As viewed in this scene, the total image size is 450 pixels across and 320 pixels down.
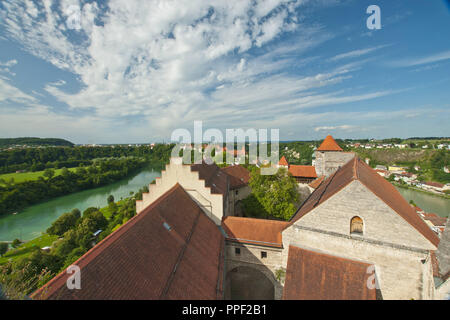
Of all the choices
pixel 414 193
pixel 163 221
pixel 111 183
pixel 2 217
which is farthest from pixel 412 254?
pixel 111 183

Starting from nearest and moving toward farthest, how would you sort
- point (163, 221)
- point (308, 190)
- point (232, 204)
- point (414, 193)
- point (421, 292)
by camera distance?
point (421, 292) < point (163, 221) < point (232, 204) < point (308, 190) < point (414, 193)

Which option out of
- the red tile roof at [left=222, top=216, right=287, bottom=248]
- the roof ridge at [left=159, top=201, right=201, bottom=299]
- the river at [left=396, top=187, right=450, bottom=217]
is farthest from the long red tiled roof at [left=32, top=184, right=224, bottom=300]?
the river at [left=396, top=187, right=450, bottom=217]

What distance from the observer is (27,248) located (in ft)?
69.6

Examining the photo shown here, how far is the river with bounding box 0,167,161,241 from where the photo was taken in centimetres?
2702

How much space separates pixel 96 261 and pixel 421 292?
12037mm

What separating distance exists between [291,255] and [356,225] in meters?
3.21

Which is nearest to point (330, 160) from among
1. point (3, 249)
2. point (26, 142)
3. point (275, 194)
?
point (275, 194)

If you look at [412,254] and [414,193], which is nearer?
[412,254]

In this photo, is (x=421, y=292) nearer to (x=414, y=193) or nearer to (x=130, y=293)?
(x=130, y=293)

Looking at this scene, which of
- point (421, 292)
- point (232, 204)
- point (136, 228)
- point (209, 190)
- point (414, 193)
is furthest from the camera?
point (414, 193)

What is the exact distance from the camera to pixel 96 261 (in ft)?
17.1

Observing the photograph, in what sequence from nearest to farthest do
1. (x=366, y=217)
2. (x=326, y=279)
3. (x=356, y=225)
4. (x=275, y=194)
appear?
(x=366, y=217) → (x=326, y=279) → (x=356, y=225) → (x=275, y=194)

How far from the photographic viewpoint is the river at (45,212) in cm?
2702

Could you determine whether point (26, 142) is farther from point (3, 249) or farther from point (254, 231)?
point (254, 231)
